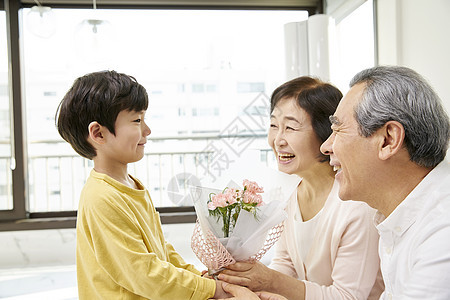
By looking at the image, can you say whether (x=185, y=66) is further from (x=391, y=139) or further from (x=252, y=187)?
(x=391, y=139)

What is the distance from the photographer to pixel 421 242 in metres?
0.93

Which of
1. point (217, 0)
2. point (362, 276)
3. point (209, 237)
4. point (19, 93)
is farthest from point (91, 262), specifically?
point (217, 0)

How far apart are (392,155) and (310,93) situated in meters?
0.51

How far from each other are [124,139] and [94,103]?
15 centimetres

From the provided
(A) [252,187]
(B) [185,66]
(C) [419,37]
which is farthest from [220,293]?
(B) [185,66]

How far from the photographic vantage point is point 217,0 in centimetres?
362

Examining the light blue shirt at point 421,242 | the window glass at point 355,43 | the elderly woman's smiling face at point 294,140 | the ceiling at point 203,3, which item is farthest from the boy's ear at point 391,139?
the ceiling at point 203,3

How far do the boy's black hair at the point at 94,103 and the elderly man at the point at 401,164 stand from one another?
68 centimetres

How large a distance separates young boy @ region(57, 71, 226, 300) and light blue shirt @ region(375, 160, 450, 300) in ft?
1.70

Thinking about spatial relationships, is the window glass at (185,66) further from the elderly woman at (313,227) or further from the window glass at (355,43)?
the elderly woman at (313,227)

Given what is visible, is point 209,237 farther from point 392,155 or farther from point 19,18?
point 19,18

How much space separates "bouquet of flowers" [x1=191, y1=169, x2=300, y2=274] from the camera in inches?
47.0

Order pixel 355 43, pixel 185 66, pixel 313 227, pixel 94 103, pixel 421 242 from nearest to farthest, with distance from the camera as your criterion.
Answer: pixel 421 242
pixel 94 103
pixel 313 227
pixel 355 43
pixel 185 66

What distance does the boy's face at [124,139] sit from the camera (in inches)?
53.2
